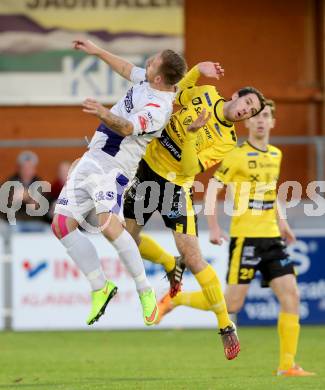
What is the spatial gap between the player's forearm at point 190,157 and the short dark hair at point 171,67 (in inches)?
18.1

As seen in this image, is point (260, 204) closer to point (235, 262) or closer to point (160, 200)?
point (235, 262)

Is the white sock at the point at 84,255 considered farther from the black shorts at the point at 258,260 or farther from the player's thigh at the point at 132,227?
the black shorts at the point at 258,260

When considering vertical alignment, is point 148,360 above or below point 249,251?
below

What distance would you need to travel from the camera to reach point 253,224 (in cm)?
1215

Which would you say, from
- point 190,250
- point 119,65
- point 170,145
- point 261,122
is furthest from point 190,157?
point 261,122

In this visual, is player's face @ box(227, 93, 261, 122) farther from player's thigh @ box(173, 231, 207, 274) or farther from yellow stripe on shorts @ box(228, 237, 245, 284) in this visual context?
yellow stripe on shorts @ box(228, 237, 245, 284)

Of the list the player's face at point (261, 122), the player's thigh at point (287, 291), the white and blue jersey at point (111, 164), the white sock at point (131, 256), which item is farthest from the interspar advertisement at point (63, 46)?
the white sock at point (131, 256)

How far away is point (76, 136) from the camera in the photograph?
19.9 meters

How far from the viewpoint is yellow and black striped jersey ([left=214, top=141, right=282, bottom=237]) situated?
12148 millimetres

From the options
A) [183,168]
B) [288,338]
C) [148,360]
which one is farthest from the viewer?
[148,360]

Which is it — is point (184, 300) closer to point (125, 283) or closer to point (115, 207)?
point (115, 207)

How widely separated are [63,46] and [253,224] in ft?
27.1

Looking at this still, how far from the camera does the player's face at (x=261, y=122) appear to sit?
39.5ft

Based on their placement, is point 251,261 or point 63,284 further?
point 63,284
